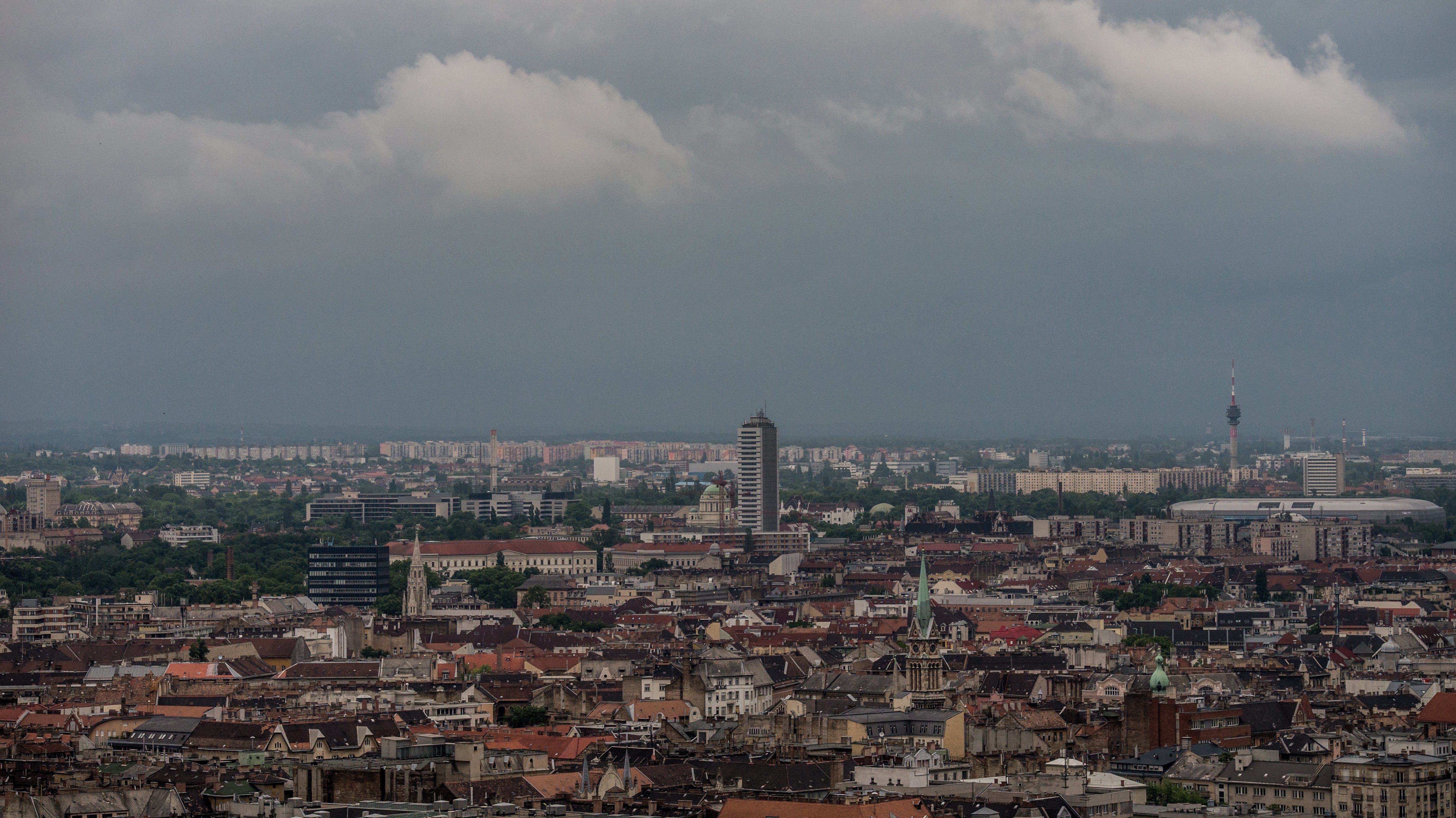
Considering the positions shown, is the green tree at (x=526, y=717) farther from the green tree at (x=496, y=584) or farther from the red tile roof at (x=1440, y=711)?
the green tree at (x=496, y=584)

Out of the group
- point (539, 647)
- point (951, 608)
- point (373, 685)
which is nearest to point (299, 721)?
point (373, 685)

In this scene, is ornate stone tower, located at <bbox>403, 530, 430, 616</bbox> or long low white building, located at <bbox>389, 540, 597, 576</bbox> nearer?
ornate stone tower, located at <bbox>403, 530, 430, 616</bbox>

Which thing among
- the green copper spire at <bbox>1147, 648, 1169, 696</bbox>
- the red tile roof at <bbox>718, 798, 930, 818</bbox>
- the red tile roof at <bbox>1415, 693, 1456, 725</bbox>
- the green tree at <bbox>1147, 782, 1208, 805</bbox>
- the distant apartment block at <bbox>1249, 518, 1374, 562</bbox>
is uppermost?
the distant apartment block at <bbox>1249, 518, 1374, 562</bbox>

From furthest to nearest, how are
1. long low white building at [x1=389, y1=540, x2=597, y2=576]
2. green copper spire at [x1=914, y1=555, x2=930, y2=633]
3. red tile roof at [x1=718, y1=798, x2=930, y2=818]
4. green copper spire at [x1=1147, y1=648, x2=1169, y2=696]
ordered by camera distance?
long low white building at [x1=389, y1=540, x2=597, y2=576], green copper spire at [x1=914, y1=555, x2=930, y2=633], green copper spire at [x1=1147, y1=648, x2=1169, y2=696], red tile roof at [x1=718, y1=798, x2=930, y2=818]

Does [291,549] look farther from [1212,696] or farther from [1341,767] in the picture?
[1341,767]

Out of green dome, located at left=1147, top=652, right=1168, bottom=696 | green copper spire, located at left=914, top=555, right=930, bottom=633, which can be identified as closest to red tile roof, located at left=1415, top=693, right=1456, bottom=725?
green dome, located at left=1147, top=652, right=1168, bottom=696

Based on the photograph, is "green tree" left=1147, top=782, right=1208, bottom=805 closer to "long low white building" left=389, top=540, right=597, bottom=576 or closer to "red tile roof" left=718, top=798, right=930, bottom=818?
"red tile roof" left=718, top=798, right=930, bottom=818
